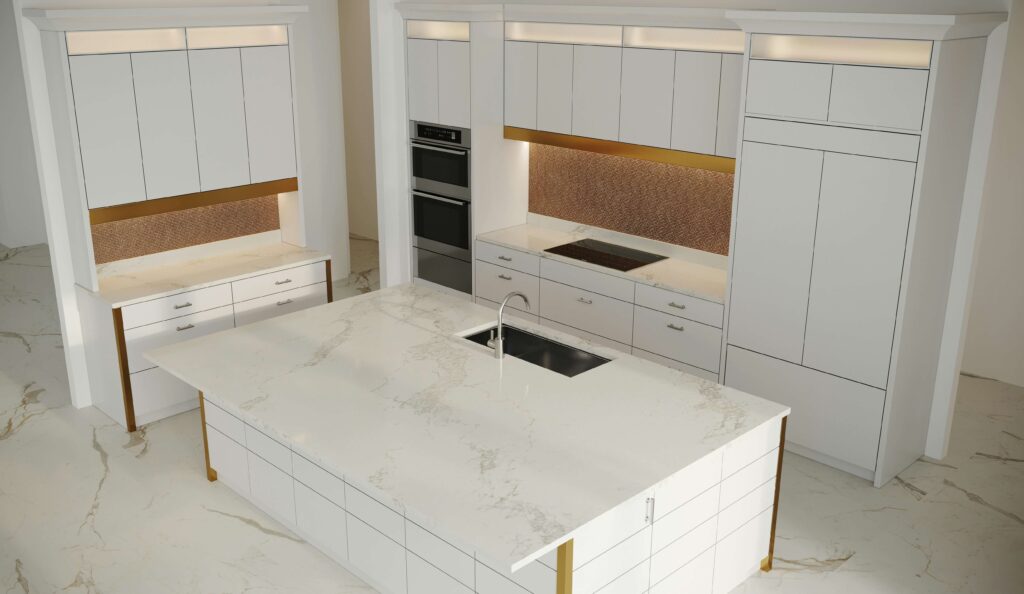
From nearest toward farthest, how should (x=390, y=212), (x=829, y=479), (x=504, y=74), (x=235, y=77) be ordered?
(x=829, y=479), (x=235, y=77), (x=504, y=74), (x=390, y=212)

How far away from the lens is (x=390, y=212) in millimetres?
6875

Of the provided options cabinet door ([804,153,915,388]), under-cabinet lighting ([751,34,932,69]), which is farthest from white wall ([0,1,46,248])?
cabinet door ([804,153,915,388])

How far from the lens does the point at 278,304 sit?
5.67m

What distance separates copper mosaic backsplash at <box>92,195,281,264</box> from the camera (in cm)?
543

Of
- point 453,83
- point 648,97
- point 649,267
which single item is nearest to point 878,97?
point 648,97

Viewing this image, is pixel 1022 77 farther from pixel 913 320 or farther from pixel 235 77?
pixel 235 77

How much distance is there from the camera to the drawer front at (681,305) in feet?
16.6

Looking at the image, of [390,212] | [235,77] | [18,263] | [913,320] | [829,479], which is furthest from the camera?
[18,263]

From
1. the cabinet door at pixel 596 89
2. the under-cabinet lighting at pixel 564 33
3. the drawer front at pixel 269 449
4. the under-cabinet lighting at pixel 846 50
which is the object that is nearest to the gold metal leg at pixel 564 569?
the drawer front at pixel 269 449

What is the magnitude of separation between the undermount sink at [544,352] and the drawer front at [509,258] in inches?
59.4

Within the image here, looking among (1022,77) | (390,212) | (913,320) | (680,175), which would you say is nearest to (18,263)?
(390,212)

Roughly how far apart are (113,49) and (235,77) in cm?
69

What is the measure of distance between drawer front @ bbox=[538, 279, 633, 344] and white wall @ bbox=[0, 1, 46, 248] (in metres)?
5.26

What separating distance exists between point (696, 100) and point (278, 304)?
2.82 m
